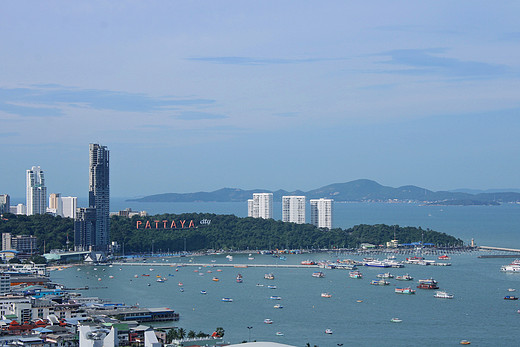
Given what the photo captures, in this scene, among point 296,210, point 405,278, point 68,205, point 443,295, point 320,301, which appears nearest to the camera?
point 320,301

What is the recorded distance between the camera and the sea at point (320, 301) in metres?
17.7

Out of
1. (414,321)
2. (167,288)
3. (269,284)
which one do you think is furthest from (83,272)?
(414,321)

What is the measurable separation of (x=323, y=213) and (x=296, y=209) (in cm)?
264

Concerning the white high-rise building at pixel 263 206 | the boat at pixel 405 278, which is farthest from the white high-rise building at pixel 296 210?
the boat at pixel 405 278

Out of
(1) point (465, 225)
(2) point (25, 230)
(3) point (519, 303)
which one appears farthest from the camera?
(1) point (465, 225)

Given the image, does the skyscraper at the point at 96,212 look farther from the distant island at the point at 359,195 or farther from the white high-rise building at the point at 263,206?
the distant island at the point at 359,195

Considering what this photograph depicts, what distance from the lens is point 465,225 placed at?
2418 inches

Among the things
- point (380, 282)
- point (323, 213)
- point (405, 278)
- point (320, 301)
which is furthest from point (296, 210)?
point (320, 301)

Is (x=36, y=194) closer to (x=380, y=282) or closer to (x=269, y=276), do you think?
(x=269, y=276)

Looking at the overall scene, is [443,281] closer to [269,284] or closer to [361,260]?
[269,284]

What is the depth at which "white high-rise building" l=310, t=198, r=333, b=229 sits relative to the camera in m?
49.1

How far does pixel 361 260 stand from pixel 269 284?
34.5ft

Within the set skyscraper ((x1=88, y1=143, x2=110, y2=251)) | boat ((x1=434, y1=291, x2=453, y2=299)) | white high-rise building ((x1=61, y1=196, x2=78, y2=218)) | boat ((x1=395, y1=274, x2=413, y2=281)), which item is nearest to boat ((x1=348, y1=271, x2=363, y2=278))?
boat ((x1=395, y1=274, x2=413, y2=281))

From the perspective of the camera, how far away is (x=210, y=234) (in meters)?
43.0
